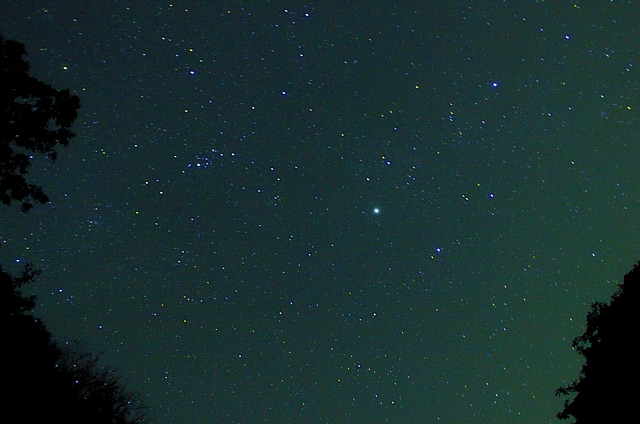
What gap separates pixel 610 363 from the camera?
7.32m

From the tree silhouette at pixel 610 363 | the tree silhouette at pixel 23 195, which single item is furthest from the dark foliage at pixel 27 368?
the tree silhouette at pixel 610 363

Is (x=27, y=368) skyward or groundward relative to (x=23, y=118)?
groundward

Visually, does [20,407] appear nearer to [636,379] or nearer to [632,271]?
[636,379]

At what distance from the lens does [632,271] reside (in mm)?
7746

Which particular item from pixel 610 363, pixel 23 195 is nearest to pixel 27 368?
pixel 23 195

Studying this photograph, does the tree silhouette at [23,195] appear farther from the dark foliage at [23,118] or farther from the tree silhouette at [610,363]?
the tree silhouette at [610,363]

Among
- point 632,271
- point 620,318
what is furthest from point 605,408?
point 632,271

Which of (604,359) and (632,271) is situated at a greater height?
(632,271)

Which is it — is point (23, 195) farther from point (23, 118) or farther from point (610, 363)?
point (610, 363)

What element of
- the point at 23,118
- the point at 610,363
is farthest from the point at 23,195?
the point at 610,363

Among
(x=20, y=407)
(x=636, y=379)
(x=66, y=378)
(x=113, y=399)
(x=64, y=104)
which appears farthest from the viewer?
(x=113, y=399)

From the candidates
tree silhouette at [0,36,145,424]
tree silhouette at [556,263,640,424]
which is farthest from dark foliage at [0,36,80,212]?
tree silhouette at [556,263,640,424]

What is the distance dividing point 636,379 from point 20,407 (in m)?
10.7

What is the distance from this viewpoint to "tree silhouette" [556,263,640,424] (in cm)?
681
